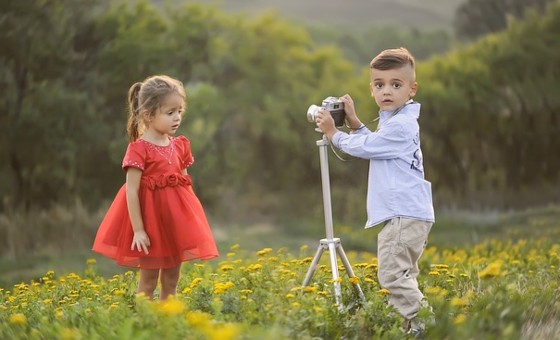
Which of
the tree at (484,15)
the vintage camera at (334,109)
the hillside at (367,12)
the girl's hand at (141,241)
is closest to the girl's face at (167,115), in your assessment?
the girl's hand at (141,241)

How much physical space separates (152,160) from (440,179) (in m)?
19.8

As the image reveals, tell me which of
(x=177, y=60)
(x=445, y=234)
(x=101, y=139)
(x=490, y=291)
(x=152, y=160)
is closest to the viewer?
(x=152, y=160)

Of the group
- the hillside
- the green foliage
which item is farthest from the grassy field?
the hillside

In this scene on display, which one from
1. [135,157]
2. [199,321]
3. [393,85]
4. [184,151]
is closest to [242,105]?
[184,151]

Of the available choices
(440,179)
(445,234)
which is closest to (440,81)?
(440,179)

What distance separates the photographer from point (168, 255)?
5652mm

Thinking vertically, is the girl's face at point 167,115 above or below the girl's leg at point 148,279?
above

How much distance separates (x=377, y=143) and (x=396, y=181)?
0.27 metres

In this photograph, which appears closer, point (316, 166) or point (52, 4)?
point (52, 4)

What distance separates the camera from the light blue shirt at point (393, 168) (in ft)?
17.5

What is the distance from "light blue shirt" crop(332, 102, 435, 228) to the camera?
5320 millimetres

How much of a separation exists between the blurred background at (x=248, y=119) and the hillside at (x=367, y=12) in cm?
960

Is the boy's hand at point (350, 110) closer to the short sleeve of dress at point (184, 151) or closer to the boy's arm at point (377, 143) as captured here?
the boy's arm at point (377, 143)

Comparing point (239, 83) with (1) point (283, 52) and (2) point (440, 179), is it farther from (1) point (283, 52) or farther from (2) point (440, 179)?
(2) point (440, 179)
